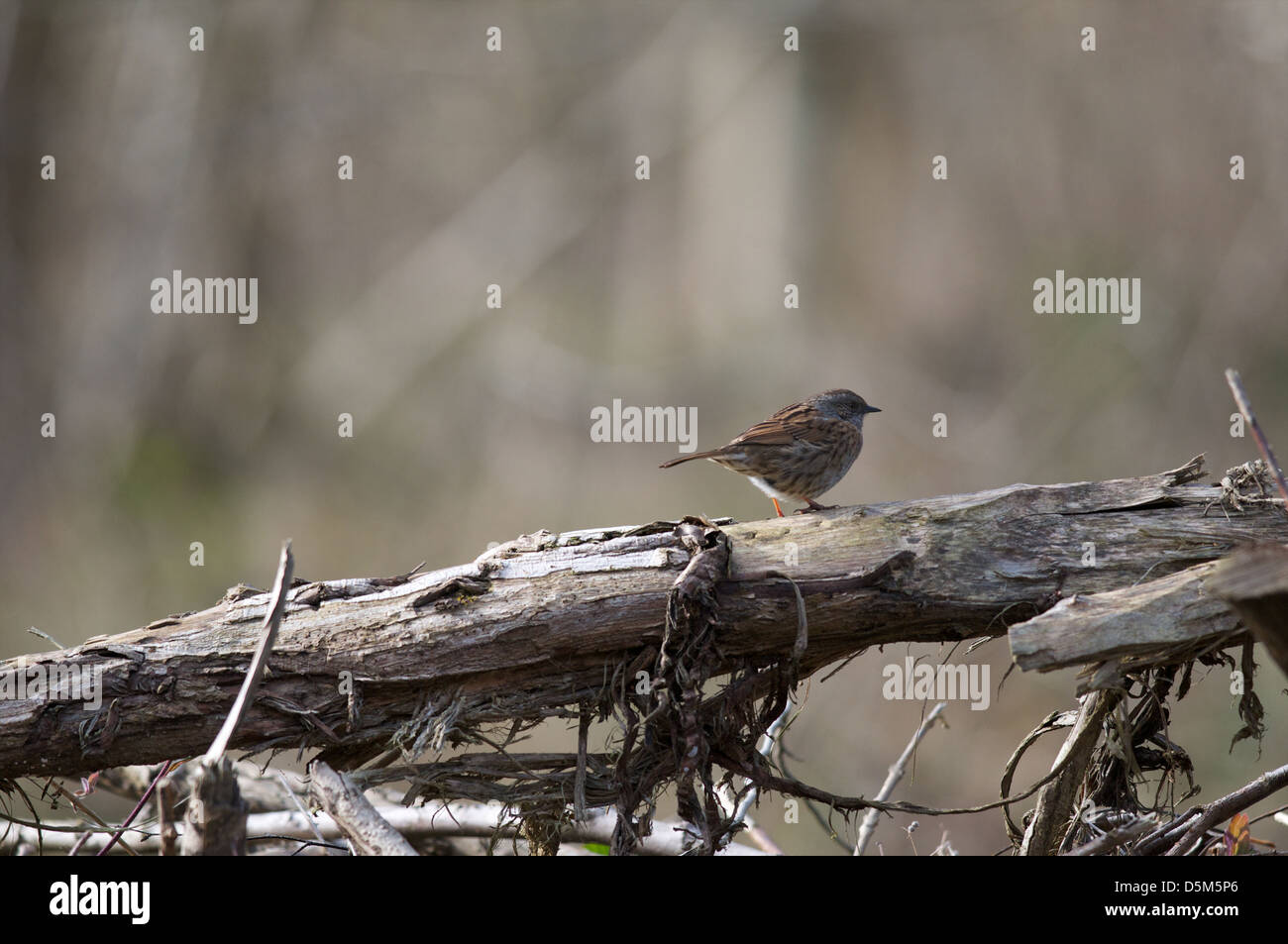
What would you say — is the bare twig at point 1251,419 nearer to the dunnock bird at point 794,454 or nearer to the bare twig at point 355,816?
the bare twig at point 355,816

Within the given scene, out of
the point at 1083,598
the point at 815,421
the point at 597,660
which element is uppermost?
the point at 815,421

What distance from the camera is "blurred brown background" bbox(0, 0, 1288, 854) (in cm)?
859

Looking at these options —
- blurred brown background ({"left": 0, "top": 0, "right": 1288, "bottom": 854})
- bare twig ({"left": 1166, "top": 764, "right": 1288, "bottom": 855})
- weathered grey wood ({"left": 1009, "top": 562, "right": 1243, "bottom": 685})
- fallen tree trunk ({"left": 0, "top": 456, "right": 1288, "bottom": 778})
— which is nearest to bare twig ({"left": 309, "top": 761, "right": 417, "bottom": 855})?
fallen tree trunk ({"left": 0, "top": 456, "right": 1288, "bottom": 778})

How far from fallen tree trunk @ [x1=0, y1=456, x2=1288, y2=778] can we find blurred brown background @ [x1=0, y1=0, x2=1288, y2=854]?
5387 millimetres

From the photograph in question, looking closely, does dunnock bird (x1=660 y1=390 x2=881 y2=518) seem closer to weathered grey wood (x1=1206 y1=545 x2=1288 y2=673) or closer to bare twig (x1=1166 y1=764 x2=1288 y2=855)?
bare twig (x1=1166 y1=764 x2=1288 y2=855)

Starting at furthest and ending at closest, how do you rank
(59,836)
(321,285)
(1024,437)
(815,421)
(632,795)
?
(321,285)
(1024,437)
(815,421)
(59,836)
(632,795)

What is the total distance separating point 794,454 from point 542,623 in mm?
2012

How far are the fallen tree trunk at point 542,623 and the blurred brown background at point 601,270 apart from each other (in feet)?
17.7

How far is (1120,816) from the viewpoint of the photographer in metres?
2.94

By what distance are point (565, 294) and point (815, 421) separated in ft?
24.2

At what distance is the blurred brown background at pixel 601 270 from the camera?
859 centimetres

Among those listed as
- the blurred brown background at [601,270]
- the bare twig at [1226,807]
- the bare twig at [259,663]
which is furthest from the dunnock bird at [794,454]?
the blurred brown background at [601,270]
